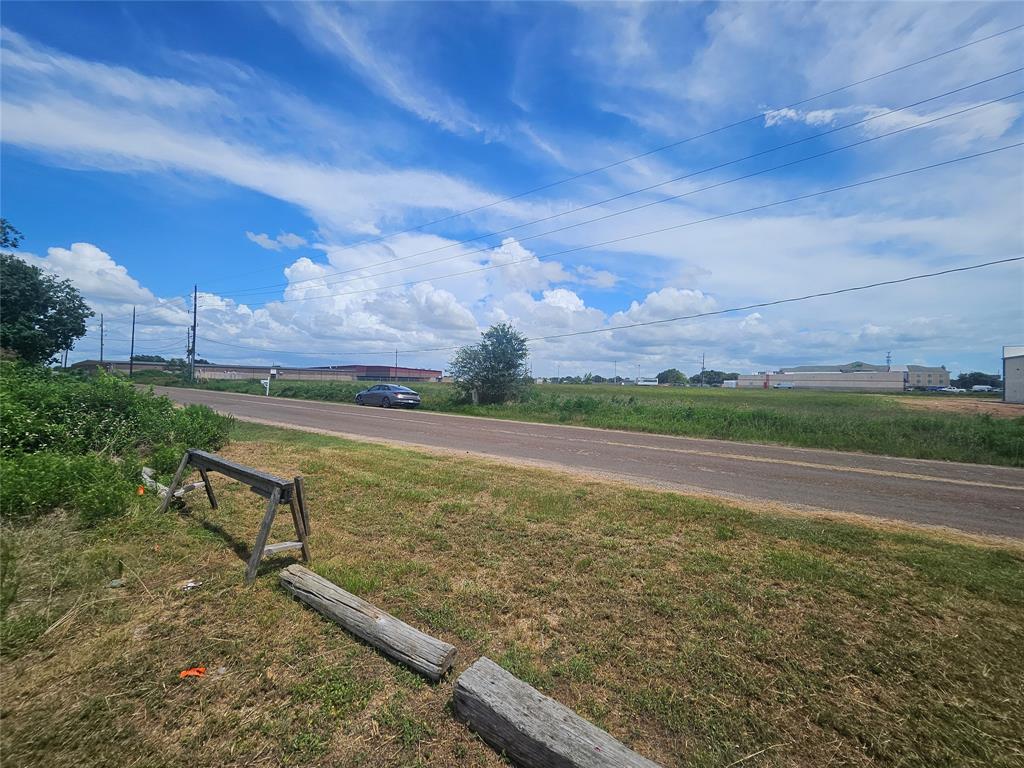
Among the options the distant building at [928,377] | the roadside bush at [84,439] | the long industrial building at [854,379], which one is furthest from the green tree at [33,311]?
the distant building at [928,377]

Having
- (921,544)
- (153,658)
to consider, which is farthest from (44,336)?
(921,544)

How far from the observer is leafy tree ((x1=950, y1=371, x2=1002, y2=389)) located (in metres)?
104

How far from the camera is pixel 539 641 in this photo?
10.4ft

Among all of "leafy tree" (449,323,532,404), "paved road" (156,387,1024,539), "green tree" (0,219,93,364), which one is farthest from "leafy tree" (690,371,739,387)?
"green tree" (0,219,93,364)

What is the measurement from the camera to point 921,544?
193 inches

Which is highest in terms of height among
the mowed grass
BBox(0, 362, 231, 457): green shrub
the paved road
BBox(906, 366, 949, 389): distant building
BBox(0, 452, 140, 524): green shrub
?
BBox(906, 366, 949, 389): distant building

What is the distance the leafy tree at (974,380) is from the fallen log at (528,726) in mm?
145643

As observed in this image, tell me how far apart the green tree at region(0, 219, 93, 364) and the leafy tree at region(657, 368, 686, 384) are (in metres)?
121

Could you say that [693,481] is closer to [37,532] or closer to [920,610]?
[920,610]

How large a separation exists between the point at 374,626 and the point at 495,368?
2280 centimetres

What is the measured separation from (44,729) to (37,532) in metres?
3.05

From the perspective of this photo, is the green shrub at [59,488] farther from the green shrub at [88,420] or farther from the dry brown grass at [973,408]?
the dry brown grass at [973,408]

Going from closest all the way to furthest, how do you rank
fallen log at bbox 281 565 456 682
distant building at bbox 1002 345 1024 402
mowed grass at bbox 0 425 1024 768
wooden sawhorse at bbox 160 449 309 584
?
mowed grass at bbox 0 425 1024 768
fallen log at bbox 281 565 456 682
wooden sawhorse at bbox 160 449 309 584
distant building at bbox 1002 345 1024 402

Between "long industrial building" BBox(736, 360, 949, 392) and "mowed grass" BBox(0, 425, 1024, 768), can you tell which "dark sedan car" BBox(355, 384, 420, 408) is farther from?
"long industrial building" BBox(736, 360, 949, 392)
